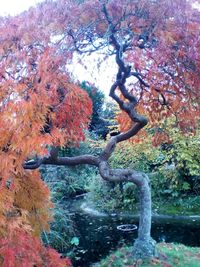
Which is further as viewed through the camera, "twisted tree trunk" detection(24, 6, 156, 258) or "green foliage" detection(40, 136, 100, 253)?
"green foliage" detection(40, 136, 100, 253)

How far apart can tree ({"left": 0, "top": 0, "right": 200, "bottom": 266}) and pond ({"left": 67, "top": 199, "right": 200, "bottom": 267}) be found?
2665 millimetres

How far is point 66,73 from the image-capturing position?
13.3 feet

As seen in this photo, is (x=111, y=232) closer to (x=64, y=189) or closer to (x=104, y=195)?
(x=104, y=195)

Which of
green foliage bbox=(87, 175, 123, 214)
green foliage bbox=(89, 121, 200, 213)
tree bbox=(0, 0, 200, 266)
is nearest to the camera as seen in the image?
tree bbox=(0, 0, 200, 266)

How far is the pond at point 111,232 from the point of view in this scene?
8.07m

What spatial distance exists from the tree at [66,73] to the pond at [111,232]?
105 inches

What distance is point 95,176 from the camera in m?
13.2

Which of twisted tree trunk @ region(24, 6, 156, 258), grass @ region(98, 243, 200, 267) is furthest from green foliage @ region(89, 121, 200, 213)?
twisted tree trunk @ region(24, 6, 156, 258)

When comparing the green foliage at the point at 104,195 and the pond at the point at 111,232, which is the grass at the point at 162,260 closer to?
the pond at the point at 111,232

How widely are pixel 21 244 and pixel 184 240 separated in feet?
20.6

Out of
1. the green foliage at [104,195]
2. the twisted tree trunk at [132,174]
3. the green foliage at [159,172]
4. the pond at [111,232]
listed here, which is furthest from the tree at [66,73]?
the green foliage at [104,195]

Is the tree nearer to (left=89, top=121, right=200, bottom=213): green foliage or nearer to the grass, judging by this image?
the grass

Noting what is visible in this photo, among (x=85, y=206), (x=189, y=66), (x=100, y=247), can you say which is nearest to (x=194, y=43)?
(x=189, y=66)

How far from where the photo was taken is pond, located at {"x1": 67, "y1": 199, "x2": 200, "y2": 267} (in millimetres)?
8070
